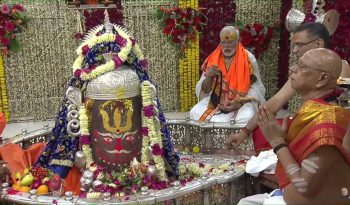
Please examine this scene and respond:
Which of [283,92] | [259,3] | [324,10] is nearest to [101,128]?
[283,92]

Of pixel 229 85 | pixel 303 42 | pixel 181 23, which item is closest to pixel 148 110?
pixel 303 42

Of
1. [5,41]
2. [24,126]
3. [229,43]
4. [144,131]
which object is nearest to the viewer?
[144,131]

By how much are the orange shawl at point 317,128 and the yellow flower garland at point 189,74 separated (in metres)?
5.05

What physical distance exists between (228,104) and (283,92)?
192 cm

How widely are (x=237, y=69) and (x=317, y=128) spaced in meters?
3.48

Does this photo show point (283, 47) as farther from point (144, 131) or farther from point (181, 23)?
point (144, 131)

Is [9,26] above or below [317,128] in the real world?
above

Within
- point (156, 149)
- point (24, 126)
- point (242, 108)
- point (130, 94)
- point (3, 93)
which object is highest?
point (130, 94)

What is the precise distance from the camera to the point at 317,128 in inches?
94.7

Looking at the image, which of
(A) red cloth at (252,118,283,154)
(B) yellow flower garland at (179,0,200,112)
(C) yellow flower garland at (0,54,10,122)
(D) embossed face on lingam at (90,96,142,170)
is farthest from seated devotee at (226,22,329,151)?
(C) yellow flower garland at (0,54,10,122)

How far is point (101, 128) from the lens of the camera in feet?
11.8

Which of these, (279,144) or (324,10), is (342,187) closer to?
(279,144)

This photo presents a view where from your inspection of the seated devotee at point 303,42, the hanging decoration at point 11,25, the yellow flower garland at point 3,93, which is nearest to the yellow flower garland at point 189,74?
the hanging decoration at point 11,25

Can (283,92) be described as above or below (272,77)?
above
